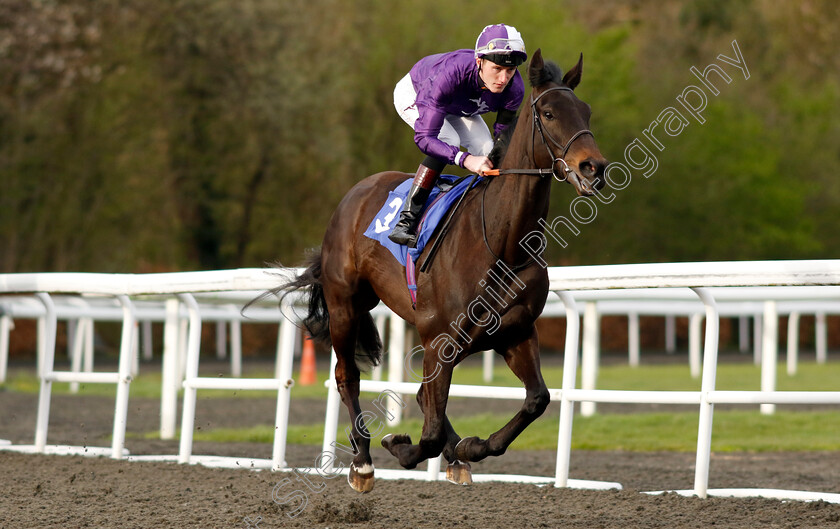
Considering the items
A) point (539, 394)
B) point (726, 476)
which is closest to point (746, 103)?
point (726, 476)

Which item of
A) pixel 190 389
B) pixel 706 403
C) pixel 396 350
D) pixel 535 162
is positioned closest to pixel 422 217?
pixel 535 162

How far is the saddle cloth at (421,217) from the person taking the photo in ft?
15.1

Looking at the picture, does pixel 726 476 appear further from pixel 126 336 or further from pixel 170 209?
pixel 170 209

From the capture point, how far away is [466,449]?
14.9 feet

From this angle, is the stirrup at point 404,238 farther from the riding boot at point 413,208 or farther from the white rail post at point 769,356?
the white rail post at point 769,356

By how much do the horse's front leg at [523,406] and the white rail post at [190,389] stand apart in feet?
8.45

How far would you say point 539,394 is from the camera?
442cm

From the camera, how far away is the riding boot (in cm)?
466

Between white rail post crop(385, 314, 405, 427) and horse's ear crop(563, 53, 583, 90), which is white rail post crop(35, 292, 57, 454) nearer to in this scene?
white rail post crop(385, 314, 405, 427)

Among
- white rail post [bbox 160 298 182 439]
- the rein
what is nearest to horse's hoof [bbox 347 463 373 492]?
the rein

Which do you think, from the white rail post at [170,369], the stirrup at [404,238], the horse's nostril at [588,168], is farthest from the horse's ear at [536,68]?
the white rail post at [170,369]

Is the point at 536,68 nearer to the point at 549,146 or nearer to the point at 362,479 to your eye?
the point at 549,146

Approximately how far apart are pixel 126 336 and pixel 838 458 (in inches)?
210

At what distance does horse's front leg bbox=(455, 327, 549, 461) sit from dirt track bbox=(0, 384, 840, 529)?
336 millimetres
